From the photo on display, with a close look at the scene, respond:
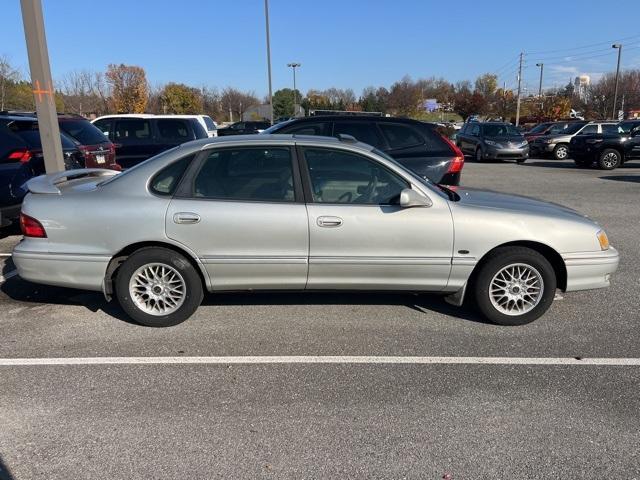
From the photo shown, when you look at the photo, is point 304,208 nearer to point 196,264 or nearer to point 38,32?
point 196,264

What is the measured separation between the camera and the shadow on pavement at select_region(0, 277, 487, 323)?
193 inches

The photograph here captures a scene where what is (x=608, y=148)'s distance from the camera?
1805cm

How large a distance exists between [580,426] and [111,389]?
9.66 feet

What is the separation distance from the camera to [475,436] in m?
2.95

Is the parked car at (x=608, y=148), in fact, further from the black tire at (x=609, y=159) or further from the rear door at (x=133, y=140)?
the rear door at (x=133, y=140)

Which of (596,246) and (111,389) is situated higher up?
(596,246)

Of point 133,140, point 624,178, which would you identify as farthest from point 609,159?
point 133,140

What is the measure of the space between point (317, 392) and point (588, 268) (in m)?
2.63

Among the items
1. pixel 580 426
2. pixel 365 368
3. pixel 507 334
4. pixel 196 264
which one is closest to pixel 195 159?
pixel 196 264

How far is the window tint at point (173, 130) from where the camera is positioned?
13079 mm

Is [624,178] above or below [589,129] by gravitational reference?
below

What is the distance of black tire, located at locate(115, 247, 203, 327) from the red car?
17.3 ft

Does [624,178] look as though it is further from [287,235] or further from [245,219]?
[245,219]

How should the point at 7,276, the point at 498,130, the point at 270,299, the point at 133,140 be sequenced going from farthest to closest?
the point at 498,130, the point at 133,140, the point at 7,276, the point at 270,299
